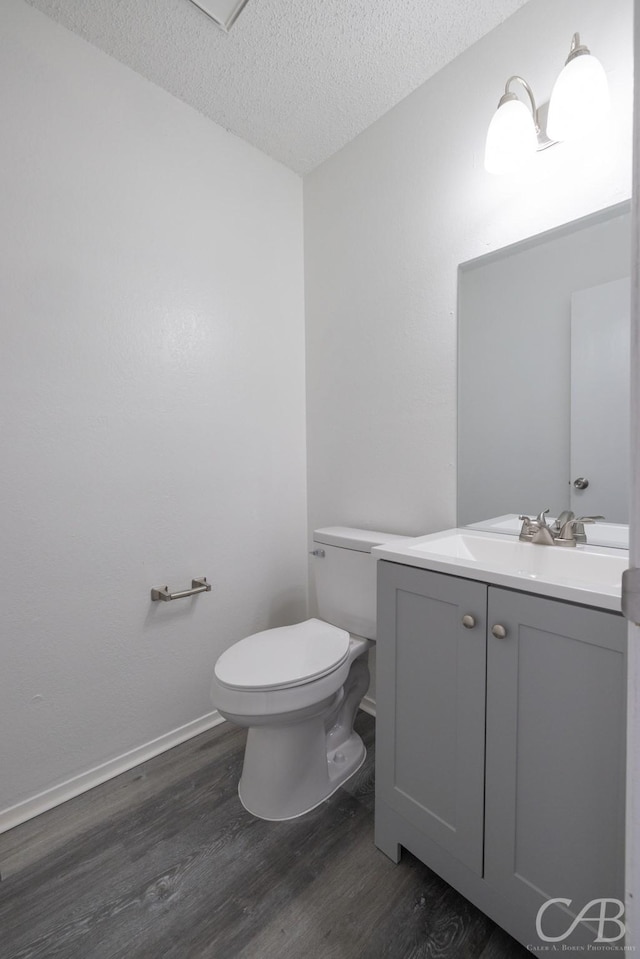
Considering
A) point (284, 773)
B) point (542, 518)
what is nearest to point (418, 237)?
point (542, 518)

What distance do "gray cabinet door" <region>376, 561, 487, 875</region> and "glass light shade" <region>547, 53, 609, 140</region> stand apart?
122 cm

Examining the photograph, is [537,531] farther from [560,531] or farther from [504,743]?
[504,743]

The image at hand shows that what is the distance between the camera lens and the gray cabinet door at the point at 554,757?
78cm

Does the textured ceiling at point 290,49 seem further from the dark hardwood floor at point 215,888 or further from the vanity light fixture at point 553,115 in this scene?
the dark hardwood floor at point 215,888

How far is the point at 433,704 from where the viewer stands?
1053 mm

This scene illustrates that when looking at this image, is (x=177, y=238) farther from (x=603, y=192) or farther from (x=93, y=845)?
(x=93, y=845)


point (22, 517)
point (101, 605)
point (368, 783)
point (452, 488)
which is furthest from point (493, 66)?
point (368, 783)

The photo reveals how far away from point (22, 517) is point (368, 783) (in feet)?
4.64

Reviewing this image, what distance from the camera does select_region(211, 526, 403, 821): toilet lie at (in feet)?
4.10

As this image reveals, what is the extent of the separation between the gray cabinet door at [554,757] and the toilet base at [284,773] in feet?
1.96

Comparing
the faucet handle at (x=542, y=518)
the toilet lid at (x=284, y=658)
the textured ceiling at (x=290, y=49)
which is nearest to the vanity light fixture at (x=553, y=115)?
the textured ceiling at (x=290, y=49)

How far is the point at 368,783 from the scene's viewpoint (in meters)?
1.46

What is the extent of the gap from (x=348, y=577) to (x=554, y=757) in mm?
902

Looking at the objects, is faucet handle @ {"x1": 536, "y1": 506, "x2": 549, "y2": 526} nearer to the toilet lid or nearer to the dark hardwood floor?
the toilet lid
